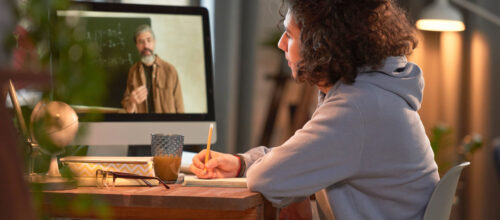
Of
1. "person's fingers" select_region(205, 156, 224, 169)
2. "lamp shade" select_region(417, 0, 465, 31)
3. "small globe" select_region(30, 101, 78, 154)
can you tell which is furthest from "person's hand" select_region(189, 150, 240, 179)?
"lamp shade" select_region(417, 0, 465, 31)

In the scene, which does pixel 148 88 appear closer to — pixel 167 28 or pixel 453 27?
pixel 167 28

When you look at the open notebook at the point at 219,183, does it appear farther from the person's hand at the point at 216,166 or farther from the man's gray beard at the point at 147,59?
the man's gray beard at the point at 147,59

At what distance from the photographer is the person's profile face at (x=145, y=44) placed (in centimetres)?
181

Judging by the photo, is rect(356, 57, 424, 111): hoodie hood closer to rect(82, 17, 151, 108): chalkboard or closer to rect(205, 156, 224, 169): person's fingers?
rect(205, 156, 224, 169): person's fingers

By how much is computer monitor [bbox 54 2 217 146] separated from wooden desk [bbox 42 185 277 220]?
527 mm

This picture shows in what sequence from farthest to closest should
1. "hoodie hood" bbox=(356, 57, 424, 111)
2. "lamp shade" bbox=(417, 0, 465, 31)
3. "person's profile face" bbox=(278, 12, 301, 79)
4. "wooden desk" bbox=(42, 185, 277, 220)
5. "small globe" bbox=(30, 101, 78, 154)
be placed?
"lamp shade" bbox=(417, 0, 465, 31), "person's profile face" bbox=(278, 12, 301, 79), "hoodie hood" bbox=(356, 57, 424, 111), "wooden desk" bbox=(42, 185, 277, 220), "small globe" bbox=(30, 101, 78, 154)

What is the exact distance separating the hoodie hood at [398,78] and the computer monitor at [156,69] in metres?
0.57

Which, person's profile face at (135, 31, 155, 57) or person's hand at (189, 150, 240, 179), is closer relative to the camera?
person's hand at (189, 150, 240, 179)

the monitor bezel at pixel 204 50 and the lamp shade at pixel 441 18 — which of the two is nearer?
the monitor bezel at pixel 204 50

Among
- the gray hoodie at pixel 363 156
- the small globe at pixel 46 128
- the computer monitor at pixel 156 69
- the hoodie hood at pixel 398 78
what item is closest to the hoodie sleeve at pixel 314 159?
the gray hoodie at pixel 363 156

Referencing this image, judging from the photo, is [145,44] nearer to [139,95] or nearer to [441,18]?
[139,95]

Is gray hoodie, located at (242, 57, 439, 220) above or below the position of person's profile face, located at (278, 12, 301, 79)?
below

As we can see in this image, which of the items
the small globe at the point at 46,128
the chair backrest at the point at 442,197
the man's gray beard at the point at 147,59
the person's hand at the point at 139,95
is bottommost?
the chair backrest at the point at 442,197

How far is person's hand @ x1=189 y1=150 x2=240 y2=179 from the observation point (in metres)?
1.43
